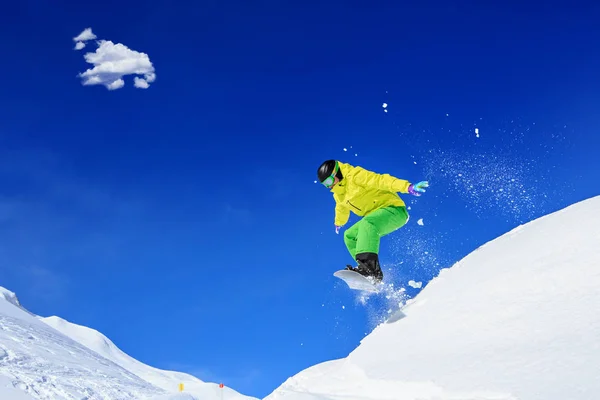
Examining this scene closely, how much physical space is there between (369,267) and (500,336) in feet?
9.13

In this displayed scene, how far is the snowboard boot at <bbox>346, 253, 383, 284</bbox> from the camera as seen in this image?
21.3ft

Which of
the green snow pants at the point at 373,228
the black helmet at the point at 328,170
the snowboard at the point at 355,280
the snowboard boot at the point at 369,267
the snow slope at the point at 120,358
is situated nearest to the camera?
the snowboard at the point at 355,280

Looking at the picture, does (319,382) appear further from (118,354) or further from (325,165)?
(118,354)

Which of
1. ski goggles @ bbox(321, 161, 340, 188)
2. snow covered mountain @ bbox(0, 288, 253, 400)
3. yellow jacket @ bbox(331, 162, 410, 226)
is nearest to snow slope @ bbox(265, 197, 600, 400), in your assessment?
yellow jacket @ bbox(331, 162, 410, 226)

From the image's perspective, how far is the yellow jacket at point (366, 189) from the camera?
656 cm

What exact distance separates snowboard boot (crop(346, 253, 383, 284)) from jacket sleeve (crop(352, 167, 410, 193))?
863 mm

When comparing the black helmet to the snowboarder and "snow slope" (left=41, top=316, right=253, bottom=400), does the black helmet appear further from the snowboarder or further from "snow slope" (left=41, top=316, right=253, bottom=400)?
"snow slope" (left=41, top=316, right=253, bottom=400)

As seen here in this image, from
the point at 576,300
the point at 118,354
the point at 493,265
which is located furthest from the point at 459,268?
the point at 118,354

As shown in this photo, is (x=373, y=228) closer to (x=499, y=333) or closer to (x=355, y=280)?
(x=355, y=280)

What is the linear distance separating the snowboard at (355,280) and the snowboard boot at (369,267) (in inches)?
3.5

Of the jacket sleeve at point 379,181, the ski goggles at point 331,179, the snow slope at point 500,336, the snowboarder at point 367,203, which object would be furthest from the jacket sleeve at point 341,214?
the snow slope at point 500,336

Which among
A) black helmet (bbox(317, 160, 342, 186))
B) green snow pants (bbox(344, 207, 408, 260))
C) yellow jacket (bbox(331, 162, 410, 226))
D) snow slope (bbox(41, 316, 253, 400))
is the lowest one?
green snow pants (bbox(344, 207, 408, 260))

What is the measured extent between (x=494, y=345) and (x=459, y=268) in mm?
2064

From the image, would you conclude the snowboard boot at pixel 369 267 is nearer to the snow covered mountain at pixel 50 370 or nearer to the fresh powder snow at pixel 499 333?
the fresh powder snow at pixel 499 333
